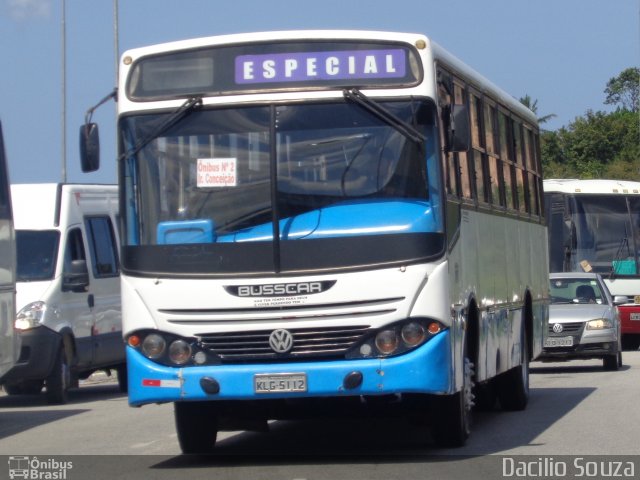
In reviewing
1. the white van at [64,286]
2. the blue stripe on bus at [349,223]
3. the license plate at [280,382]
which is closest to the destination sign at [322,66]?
the blue stripe on bus at [349,223]

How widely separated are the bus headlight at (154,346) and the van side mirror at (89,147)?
5.64 feet

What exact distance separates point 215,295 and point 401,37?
97.1 inches

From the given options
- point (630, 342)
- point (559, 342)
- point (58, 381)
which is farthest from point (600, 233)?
point (58, 381)

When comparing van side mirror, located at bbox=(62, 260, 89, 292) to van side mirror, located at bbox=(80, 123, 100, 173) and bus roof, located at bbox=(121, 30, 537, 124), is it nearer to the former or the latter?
A: van side mirror, located at bbox=(80, 123, 100, 173)

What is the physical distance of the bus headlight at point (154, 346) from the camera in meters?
10.9

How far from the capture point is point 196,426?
11906 mm

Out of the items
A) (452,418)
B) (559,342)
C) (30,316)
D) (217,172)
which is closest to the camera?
(217,172)

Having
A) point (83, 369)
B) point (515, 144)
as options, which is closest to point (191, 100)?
point (515, 144)

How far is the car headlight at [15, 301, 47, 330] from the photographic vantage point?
1864cm

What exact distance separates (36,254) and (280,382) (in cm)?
956

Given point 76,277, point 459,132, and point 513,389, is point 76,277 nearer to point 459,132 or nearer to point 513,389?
point 513,389

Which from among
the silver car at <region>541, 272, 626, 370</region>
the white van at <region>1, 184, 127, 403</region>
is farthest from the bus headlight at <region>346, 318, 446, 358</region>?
the silver car at <region>541, 272, 626, 370</region>

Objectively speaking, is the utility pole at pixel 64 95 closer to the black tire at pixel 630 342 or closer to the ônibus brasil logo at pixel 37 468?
the black tire at pixel 630 342

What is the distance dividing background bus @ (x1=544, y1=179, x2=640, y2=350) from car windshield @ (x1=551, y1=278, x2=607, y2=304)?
21.7ft
